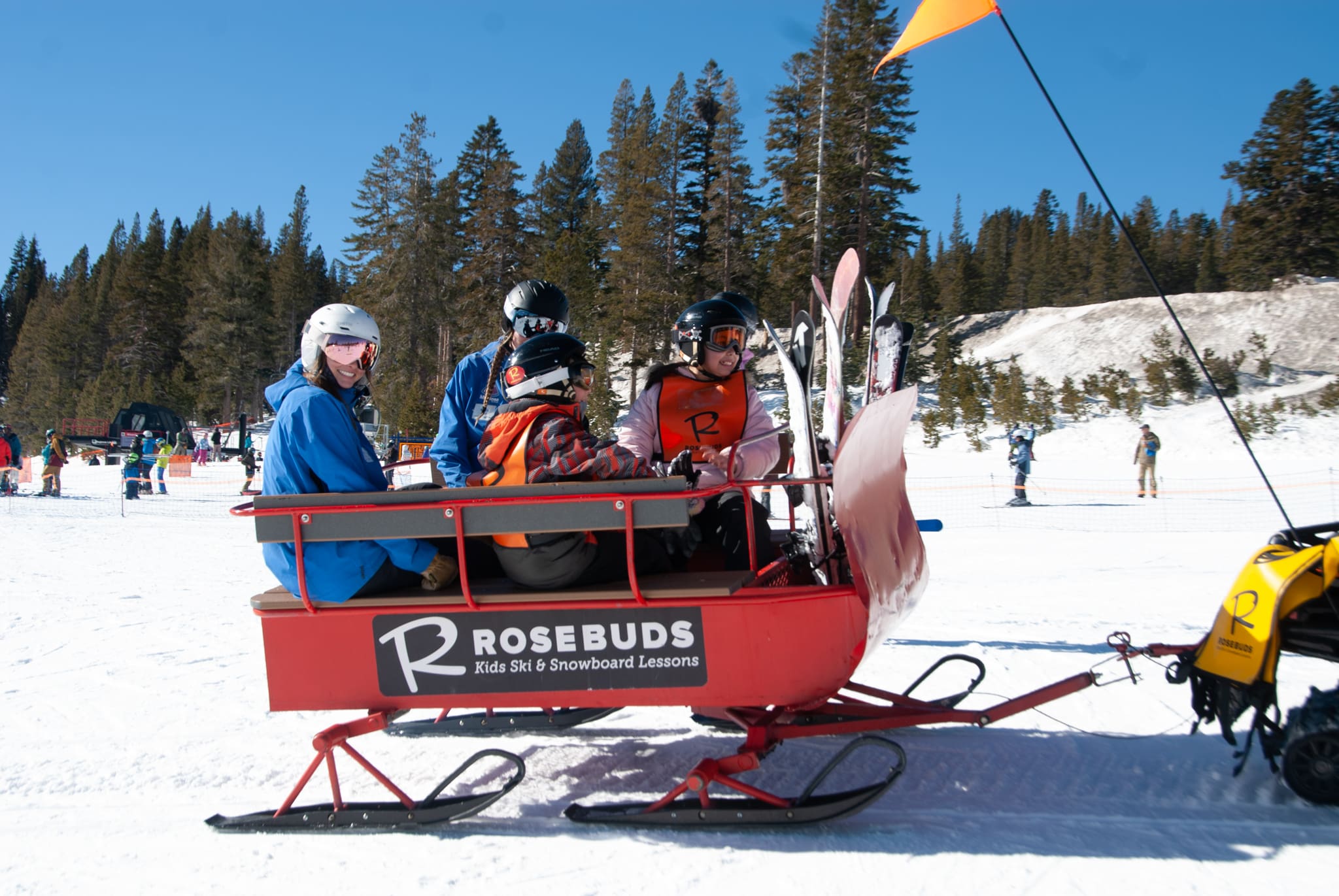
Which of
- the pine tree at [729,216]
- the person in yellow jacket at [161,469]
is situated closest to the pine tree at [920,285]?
the pine tree at [729,216]

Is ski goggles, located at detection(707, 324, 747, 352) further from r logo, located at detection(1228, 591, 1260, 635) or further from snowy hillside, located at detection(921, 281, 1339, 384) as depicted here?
snowy hillside, located at detection(921, 281, 1339, 384)

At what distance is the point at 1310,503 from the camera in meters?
14.2

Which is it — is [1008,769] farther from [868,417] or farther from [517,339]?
[517,339]

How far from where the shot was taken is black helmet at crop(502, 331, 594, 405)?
3064mm

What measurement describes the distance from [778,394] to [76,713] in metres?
32.5

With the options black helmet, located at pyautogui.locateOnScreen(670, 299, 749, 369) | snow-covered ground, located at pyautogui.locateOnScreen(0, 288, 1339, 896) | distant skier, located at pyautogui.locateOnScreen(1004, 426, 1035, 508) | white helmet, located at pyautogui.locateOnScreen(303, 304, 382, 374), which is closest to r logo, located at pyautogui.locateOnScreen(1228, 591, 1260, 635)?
snow-covered ground, located at pyautogui.locateOnScreen(0, 288, 1339, 896)

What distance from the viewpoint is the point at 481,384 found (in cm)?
409

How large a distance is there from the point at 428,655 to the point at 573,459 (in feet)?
3.10

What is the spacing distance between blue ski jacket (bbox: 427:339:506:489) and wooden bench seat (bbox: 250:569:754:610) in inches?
37.1

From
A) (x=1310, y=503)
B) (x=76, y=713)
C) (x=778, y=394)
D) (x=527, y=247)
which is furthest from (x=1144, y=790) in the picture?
(x=527, y=247)

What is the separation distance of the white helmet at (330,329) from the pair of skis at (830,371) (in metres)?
1.71

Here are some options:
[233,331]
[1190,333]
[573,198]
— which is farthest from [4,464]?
[1190,333]

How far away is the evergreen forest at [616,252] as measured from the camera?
3203 cm

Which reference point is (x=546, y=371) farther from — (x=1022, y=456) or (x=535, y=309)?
(x=1022, y=456)
